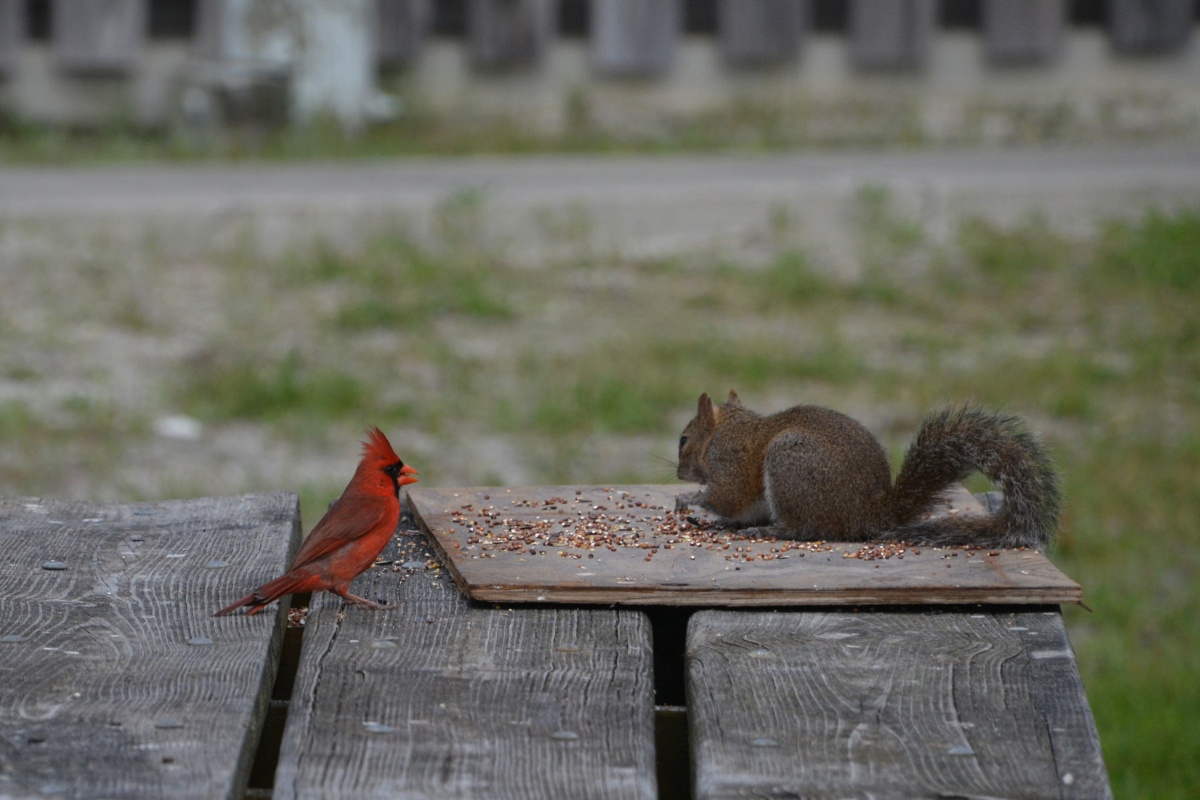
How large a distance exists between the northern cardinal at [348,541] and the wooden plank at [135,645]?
0.05 metres

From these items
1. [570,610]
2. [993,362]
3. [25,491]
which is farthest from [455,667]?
[993,362]

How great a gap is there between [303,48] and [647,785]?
7.50 m

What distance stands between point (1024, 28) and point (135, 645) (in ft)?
25.3

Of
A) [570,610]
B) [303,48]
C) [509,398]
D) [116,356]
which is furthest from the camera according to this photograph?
[303,48]

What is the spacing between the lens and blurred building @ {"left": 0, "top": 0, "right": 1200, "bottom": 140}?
8609 mm

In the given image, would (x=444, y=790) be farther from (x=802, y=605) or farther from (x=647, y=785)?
(x=802, y=605)

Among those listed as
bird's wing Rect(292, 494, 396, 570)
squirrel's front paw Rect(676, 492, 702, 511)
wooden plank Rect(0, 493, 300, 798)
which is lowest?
squirrel's front paw Rect(676, 492, 702, 511)

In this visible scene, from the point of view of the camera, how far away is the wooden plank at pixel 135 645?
5.07ft

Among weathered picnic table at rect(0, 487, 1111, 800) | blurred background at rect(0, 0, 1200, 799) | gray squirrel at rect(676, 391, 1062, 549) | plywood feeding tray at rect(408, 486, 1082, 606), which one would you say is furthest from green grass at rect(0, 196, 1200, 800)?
weathered picnic table at rect(0, 487, 1111, 800)

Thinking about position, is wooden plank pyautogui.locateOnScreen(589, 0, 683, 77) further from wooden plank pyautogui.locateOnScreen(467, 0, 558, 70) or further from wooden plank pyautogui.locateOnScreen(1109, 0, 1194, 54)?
wooden plank pyautogui.locateOnScreen(1109, 0, 1194, 54)

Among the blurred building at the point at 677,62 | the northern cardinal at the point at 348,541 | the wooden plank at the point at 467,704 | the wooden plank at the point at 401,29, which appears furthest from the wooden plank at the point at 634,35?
the wooden plank at the point at 467,704

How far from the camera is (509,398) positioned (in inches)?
219

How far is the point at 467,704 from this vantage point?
5.63ft

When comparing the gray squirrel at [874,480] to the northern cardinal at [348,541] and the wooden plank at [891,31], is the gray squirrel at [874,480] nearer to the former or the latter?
the northern cardinal at [348,541]
